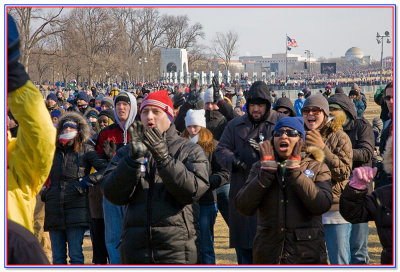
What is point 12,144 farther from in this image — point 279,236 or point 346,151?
point 346,151

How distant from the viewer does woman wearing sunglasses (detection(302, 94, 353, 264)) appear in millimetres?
5457

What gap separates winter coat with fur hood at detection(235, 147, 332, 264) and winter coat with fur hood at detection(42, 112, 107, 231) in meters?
2.43

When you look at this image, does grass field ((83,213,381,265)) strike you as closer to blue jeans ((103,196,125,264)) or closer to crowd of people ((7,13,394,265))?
crowd of people ((7,13,394,265))

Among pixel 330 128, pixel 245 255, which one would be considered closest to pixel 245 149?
pixel 330 128

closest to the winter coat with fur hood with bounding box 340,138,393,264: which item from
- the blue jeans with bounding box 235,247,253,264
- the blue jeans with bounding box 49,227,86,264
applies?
the blue jeans with bounding box 235,247,253,264

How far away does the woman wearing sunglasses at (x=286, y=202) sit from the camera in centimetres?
410

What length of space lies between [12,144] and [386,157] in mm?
2090

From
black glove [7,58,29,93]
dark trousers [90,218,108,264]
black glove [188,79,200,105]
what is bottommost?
dark trousers [90,218,108,264]

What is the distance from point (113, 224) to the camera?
596cm

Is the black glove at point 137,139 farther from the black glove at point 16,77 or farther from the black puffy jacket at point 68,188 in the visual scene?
the black puffy jacket at point 68,188

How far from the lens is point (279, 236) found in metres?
4.20

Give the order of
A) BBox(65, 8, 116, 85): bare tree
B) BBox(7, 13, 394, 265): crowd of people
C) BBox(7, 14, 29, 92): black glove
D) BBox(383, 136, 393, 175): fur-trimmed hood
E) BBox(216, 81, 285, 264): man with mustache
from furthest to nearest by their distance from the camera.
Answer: BBox(65, 8, 116, 85): bare tree < BBox(216, 81, 285, 264): man with mustache < BBox(383, 136, 393, 175): fur-trimmed hood < BBox(7, 13, 394, 265): crowd of people < BBox(7, 14, 29, 92): black glove

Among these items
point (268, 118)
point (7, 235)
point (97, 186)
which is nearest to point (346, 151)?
point (268, 118)

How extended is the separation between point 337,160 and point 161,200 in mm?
1851
